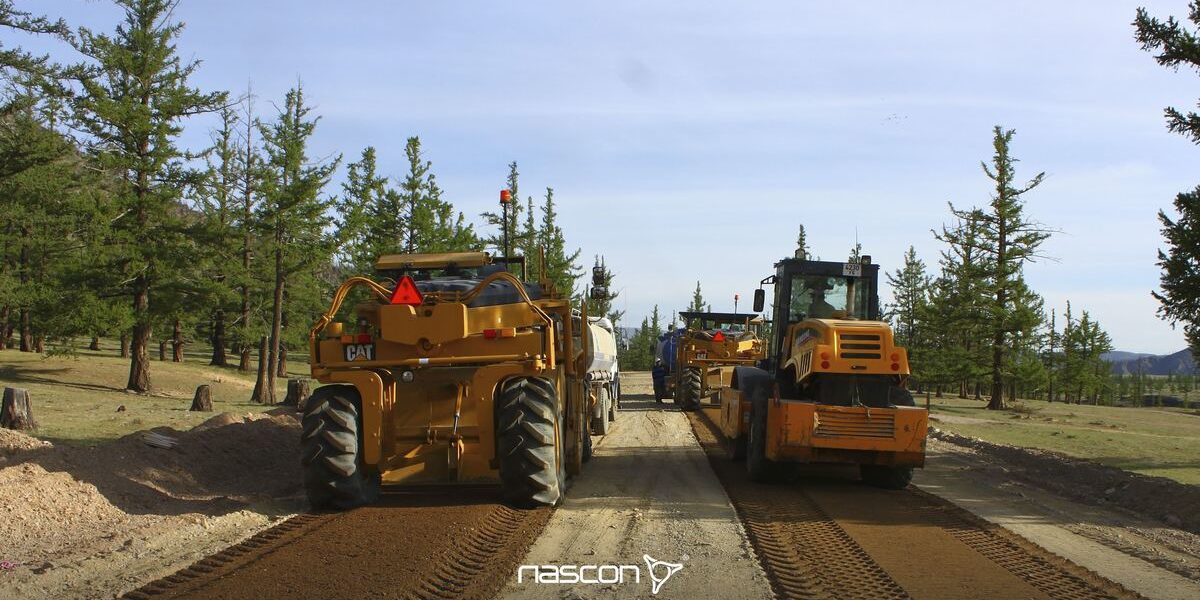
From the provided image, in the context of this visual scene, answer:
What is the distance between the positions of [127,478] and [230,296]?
22.7 meters

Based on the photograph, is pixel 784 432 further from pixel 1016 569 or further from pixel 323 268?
pixel 323 268

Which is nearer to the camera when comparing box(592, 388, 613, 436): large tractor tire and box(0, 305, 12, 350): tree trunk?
box(592, 388, 613, 436): large tractor tire

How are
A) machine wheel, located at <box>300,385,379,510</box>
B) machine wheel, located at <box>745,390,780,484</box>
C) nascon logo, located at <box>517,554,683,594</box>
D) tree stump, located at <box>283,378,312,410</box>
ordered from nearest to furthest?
nascon logo, located at <box>517,554,683,594</box>, machine wheel, located at <box>300,385,379,510</box>, machine wheel, located at <box>745,390,780,484</box>, tree stump, located at <box>283,378,312,410</box>

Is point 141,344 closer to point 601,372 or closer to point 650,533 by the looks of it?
point 601,372

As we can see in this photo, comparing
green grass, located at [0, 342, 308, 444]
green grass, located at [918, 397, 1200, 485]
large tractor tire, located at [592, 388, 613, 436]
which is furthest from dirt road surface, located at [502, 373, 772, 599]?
green grass, located at [0, 342, 308, 444]

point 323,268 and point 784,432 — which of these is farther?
point 323,268

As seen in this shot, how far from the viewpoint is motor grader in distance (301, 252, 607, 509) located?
922cm

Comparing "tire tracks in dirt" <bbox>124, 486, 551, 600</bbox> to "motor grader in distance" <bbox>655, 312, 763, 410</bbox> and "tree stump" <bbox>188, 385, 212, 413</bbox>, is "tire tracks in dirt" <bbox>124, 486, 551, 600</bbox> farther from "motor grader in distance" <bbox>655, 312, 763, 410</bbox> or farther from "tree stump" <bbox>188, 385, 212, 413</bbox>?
"motor grader in distance" <bbox>655, 312, 763, 410</bbox>

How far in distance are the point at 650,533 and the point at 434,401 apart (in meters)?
2.67

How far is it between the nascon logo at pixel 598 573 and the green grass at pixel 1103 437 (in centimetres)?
1041

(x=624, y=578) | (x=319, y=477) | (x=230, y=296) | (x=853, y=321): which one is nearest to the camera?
(x=624, y=578)

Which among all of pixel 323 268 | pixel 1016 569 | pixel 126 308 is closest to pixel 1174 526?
pixel 1016 569

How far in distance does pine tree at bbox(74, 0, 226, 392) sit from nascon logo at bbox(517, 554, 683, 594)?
25581 mm

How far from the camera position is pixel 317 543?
7.68 meters
